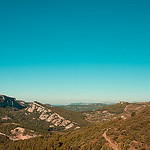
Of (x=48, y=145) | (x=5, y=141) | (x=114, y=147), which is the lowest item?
(x=5, y=141)

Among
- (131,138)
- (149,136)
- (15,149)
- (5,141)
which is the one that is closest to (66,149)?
(131,138)

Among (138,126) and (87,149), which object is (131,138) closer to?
(138,126)

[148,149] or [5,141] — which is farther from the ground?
[148,149]

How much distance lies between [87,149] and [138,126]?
97.9ft

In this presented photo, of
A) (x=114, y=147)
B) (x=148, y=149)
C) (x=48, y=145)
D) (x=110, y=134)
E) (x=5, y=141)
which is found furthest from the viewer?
(x=5, y=141)

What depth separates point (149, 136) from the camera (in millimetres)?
57281

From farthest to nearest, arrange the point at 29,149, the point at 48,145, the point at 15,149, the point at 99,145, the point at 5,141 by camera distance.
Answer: the point at 5,141 → the point at 15,149 → the point at 29,149 → the point at 48,145 → the point at 99,145

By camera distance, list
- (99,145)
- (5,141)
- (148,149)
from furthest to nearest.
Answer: (5,141), (99,145), (148,149)

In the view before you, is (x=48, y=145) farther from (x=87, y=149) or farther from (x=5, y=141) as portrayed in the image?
(x=5, y=141)

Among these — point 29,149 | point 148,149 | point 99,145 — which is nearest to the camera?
point 148,149

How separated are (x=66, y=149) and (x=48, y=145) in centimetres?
2231

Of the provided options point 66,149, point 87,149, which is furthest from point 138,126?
point 66,149

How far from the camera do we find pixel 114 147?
61.1m

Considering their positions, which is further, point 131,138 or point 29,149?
point 29,149
